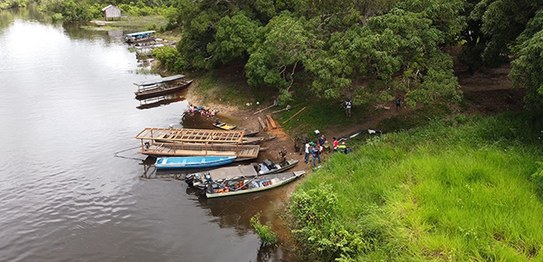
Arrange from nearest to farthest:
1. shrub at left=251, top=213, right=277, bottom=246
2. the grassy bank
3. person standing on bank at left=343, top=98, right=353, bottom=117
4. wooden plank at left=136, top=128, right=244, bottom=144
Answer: the grassy bank, shrub at left=251, top=213, right=277, bottom=246, wooden plank at left=136, top=128, right=244, bottom=144, person standing on bank at left=343, top=98, right=353, bottom=117

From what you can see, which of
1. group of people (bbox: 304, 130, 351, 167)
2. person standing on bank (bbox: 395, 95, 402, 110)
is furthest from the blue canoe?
person standing on bank (bbox: 395, 95, 402, 110)

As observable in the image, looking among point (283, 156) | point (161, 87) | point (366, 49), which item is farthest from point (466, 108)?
point (161, 87)

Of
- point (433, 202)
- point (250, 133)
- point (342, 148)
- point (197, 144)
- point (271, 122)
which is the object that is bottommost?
point (197, 144)

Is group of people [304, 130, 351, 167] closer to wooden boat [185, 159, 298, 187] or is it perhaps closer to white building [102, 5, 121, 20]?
wooden boat [185, 159, 298, 187]

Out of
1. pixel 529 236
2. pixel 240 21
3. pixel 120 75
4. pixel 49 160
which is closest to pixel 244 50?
pixel 240 21

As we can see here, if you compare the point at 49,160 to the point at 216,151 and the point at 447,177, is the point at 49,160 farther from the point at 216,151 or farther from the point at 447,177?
the point at 447,177

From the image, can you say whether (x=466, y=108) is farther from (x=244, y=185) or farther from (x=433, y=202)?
(x=244, y=185)
